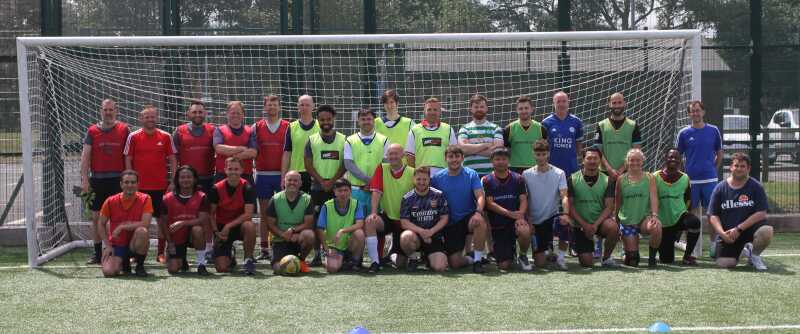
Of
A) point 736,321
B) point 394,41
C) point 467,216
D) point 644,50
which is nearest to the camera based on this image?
point 736,321

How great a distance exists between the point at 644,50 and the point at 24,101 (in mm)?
6628

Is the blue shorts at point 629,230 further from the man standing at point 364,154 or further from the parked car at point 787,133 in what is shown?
the parked car at point 787,133

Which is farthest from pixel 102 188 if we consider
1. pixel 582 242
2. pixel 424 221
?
pixel 582 242

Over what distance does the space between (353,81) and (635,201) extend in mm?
3631

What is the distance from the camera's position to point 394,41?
9227 mm

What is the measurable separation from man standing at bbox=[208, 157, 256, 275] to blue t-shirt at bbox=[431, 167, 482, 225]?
176 cm

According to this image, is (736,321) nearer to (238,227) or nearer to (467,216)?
(467,216)

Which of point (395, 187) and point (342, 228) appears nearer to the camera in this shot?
point (342, 228)

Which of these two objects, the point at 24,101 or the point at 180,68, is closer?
the point at 24,101

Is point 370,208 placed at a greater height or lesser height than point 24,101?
lesser

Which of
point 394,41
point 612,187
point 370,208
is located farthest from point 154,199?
point 612,187

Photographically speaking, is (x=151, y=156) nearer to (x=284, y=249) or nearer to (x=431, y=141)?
(x=284, y=249)

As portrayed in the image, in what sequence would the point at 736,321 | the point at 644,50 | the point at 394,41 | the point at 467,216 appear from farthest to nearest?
the point at 644,50
the point at 394,41
the point at 467,216
the point at 736,321

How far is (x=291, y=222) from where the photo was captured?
8562 mm
